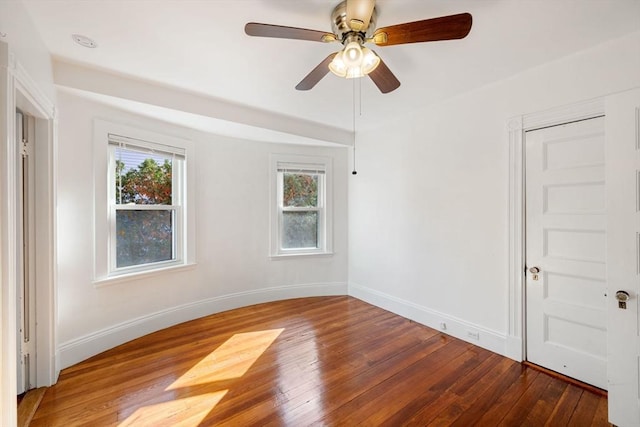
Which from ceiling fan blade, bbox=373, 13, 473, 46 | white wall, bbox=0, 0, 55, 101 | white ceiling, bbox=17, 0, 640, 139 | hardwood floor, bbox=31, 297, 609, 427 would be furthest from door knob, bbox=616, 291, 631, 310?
white wall, bbox=0, 0, 55, 101

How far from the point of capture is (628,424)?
172cm

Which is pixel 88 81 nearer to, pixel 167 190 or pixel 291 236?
pixel 167 190

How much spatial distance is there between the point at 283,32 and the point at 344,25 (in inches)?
14.4

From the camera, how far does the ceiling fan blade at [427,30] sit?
137cm

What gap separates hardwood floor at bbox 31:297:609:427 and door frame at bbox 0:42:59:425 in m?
0.47

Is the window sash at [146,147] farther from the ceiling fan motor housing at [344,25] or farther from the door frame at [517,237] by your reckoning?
the door frame at [517,237]

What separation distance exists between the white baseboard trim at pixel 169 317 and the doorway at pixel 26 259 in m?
0.28

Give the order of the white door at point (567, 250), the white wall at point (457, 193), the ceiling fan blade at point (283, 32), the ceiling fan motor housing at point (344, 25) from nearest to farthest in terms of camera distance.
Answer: the ceiling fan blade at point (283, 32), the ceiling fan motor housing at point (344, 25), the white door at point (567, 250), the white wall at point (457, 193)

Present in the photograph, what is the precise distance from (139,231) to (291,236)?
1995mm

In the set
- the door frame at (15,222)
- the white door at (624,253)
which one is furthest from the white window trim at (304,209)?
the white door at (624,253)

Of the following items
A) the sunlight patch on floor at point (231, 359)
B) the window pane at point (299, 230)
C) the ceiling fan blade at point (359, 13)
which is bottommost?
the sunlight patch on floor at point (231, 359)

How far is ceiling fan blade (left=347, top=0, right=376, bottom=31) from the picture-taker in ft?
4.72

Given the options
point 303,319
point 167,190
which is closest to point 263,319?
point 303,319

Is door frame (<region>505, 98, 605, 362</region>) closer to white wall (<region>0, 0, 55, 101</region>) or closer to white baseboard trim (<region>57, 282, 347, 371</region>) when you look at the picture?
white baseboard trim (<region>57, 282, 347, 371</region>)
